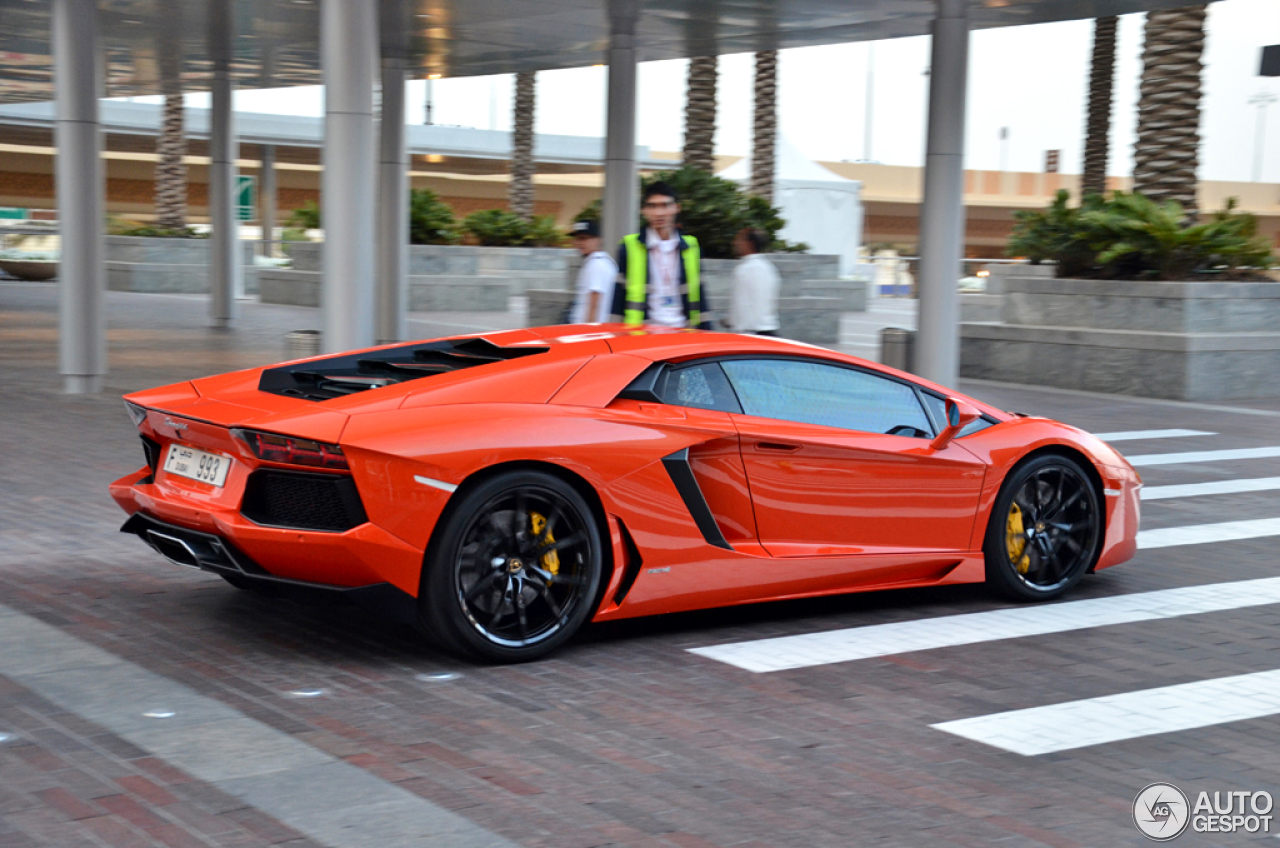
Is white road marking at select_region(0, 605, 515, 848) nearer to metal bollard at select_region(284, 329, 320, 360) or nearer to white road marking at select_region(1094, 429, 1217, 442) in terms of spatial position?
metal bollard at select_region(284, 329, 320, 360)

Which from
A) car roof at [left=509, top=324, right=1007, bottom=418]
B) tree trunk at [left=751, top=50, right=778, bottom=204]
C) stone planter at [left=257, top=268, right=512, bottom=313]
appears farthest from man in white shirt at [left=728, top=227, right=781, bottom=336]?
tree trunk at [left=751, top=50, right=778, bottom=204]

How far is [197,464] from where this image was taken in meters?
5.20

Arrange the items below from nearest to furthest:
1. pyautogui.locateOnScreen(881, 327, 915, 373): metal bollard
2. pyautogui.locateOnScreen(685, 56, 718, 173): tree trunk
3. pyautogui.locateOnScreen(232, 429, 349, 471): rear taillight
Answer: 1. pyautogui.locateOnScreen(232, 429, 349, 471): rear taillight
2. pyautogui.locateOnScreen(881, 327, 915, 373): metal bollard
3. pyautogui.locateOnScreen(685, 56, 718, 173): tree trunk

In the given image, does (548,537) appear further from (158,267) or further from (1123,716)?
(158,267)

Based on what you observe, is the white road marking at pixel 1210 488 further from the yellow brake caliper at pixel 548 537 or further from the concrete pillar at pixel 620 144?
the concrete pillar at pixel 620 144

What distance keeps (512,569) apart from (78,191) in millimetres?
10015

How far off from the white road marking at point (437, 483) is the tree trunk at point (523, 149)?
104 ft

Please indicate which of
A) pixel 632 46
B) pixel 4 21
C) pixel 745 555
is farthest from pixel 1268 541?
pixel 4 21

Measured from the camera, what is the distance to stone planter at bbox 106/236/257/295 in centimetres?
3491

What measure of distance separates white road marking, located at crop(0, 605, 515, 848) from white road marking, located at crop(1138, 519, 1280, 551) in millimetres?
5340

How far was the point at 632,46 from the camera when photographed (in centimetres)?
1820

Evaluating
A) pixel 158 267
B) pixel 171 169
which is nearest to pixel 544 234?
pixel 158 267

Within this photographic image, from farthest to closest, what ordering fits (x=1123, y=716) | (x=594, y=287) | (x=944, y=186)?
(x=944, y=186) < (x=594, y=287) < (x=1123, y=716)

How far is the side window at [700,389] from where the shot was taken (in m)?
5.54
